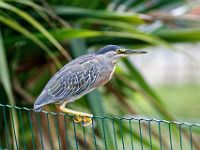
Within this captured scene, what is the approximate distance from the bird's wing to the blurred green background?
1269mm

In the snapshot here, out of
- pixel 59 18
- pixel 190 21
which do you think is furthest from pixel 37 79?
pixel 190 21

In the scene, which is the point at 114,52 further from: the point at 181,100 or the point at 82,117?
Answer: the point at 181,100

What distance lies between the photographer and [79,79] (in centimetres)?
530

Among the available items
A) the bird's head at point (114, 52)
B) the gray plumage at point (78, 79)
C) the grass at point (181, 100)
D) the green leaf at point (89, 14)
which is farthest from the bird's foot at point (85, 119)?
the grass at point (181, 100)

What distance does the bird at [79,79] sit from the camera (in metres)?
5.23

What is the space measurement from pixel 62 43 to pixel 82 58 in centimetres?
213

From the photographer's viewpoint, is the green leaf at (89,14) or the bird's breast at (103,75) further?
the green leaf at (89,14)

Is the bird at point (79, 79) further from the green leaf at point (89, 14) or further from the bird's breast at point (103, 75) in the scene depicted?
the green leaf at point (89, 14)

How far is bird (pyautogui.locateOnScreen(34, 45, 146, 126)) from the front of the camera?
5234 mm

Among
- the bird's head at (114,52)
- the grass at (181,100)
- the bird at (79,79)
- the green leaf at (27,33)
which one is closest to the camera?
the bird at (79,79)

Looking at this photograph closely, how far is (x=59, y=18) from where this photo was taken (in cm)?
732

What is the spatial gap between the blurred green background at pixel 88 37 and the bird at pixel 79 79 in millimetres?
1242

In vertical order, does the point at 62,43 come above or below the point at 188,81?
below

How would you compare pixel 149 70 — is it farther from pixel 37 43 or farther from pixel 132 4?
pixel 37 43
